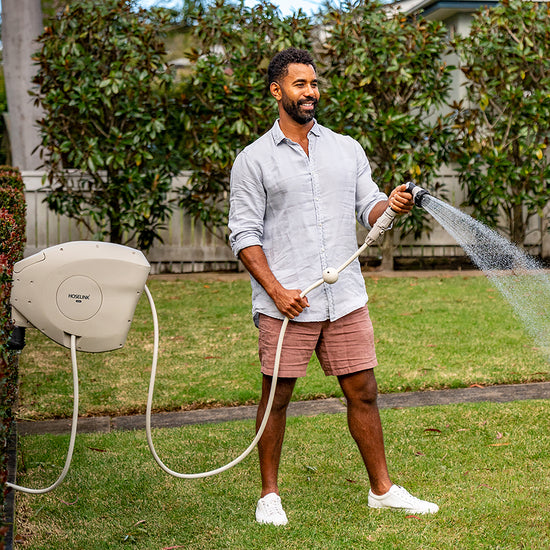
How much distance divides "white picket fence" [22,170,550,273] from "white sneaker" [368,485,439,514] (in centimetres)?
780

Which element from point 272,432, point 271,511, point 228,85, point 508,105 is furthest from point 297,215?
point 508,105

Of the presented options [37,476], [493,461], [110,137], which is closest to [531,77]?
[110,137]

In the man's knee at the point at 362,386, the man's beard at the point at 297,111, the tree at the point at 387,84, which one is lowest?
the man's knee at the point at 362,386

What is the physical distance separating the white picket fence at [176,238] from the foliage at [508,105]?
2.42 ft

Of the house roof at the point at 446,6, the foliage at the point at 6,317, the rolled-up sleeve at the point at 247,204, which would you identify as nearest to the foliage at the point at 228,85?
the house roof at the point at 446,6

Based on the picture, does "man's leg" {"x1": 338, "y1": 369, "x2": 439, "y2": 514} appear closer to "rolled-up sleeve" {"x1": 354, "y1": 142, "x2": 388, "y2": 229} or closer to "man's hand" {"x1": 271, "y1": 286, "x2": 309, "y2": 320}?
"man's hand" {"x1": 271, "y1": 286, "x2": 309, "y2": 320}

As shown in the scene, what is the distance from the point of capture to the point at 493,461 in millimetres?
4035

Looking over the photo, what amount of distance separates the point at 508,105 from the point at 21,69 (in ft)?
21.7

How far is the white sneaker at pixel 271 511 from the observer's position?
3398 millimetres

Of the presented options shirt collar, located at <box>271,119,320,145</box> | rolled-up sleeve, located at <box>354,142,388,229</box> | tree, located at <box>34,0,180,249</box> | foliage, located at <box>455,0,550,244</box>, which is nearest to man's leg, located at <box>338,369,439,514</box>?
rolled-up sleeve, located at <box>354,142,388,229</box>

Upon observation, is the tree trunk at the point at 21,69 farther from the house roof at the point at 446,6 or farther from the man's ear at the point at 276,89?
Answer: the man's ear at the point at 276,89

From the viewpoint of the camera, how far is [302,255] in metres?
3.45

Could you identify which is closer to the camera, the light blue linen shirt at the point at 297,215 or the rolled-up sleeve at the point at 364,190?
the light blue linen shirt at the point at 297,215

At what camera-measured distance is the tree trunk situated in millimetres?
11781
